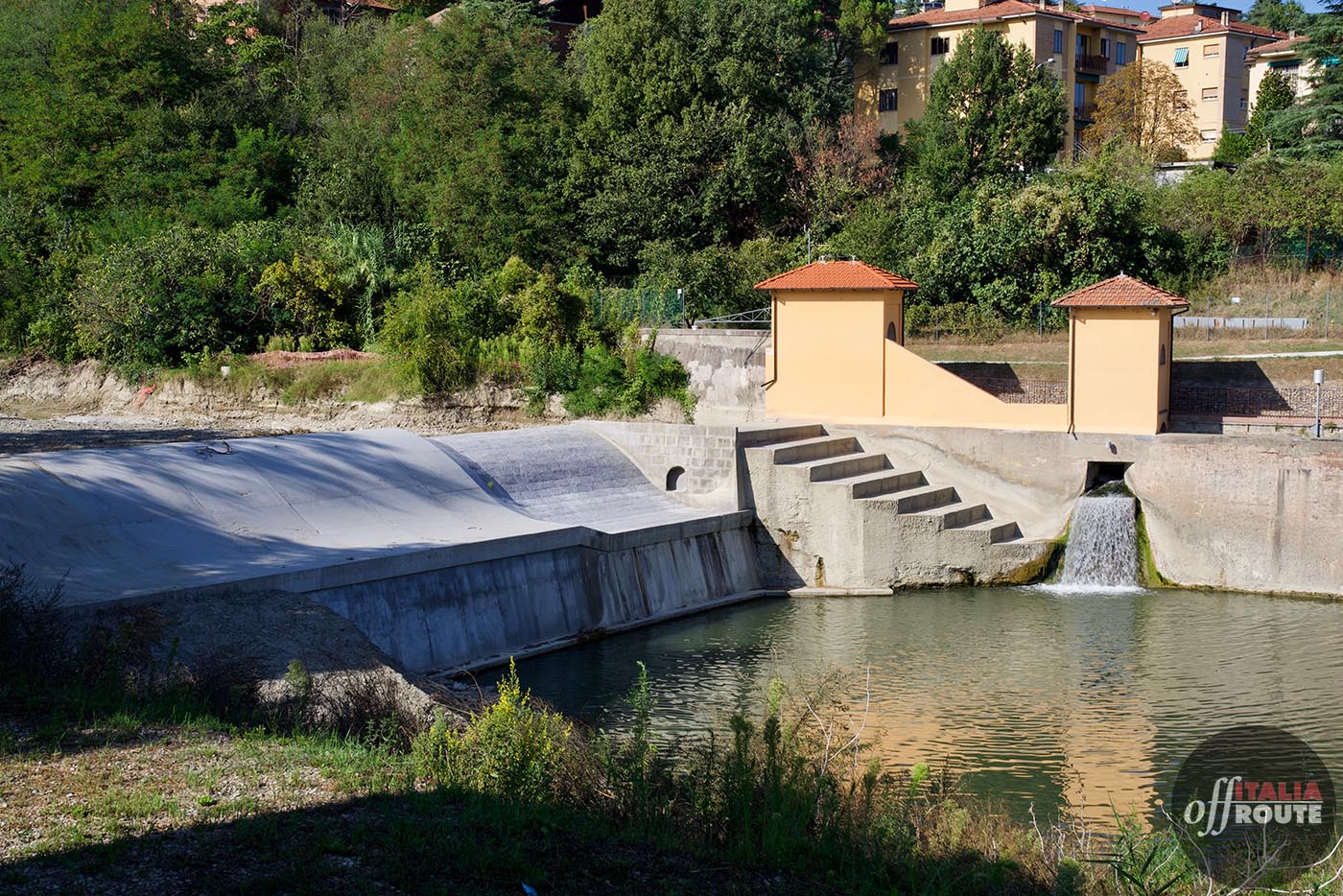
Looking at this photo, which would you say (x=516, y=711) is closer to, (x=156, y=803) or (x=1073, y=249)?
(x=156, y=803)

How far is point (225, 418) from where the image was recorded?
2969 centimetres

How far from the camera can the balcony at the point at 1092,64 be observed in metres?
57.4

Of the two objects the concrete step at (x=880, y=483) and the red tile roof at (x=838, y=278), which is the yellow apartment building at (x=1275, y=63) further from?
the concrete step at (x=880, y=483)

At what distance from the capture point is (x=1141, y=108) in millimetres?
49844

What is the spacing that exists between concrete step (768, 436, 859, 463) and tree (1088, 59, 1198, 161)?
28375mm

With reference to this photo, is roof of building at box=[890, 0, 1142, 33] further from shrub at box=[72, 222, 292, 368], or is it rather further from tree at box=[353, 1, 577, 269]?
shrub at box=[72, 222, 292, 368]

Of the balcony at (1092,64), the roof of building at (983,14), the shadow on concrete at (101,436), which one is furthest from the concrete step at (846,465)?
the balcony at (1092,64)

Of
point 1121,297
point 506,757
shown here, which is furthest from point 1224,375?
point 506,757

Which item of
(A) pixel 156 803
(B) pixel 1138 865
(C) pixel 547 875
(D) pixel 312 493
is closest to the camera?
(C) pixel 547 875

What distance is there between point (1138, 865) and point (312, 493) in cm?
1371

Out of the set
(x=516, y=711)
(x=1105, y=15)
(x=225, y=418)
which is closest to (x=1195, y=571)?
(x=516, y=711)

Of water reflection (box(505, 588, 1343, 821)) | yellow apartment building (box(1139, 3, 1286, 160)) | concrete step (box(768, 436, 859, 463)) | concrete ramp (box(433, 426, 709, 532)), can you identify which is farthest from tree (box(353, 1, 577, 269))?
yellow apartment building (box(1139, 3, 1286, 160))

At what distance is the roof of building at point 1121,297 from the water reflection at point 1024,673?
201 inches

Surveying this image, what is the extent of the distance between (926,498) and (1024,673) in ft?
22.5
